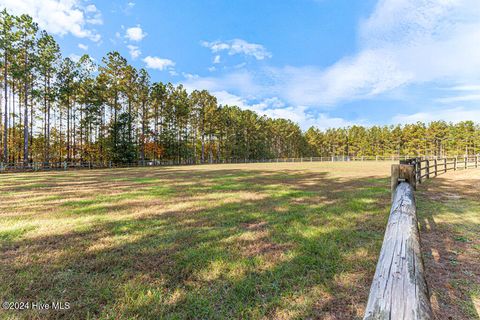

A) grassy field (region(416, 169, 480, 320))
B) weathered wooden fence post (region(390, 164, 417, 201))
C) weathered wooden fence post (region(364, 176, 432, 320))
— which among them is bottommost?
grassy field (region(416, 169, 480, 320))

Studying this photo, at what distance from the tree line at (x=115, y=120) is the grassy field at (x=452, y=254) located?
118 feet

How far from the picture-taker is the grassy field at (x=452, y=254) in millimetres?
2498

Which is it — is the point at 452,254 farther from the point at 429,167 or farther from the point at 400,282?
the point at 429,167

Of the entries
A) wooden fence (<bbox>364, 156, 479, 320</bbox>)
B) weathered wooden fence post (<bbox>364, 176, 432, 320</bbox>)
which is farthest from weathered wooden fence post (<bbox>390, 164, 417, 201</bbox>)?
weathered wooden fence post (<bbox>364, 176, 432, 320</bbox>)

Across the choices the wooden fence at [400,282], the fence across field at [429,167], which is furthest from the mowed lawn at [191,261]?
the fence across field at [429,167]

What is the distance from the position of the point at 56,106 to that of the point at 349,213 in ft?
146

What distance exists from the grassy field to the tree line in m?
35.8

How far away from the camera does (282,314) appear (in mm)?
2301

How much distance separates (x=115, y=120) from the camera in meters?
37.0

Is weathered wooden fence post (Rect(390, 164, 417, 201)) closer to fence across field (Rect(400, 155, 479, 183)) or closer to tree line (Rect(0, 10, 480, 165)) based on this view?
fence across field (Rect(400, 155, 479, 183))

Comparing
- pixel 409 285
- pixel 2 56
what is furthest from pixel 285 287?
pixel 2 56

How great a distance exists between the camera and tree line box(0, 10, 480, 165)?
2694 centimetres

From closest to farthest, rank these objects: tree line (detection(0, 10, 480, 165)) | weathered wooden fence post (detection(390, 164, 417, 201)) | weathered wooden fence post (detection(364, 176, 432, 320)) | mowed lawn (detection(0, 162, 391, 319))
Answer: weathered wooden fence post (detection(364, 176, 432, 320))
mowed lawn (detection(0, 162, 391, 319))
weathered wooden fence post (detection(390, 164, 417, 201))
tree line (detection(0, 10, 480, 165))

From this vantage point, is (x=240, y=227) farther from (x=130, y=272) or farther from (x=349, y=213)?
(x=349, y=213)
